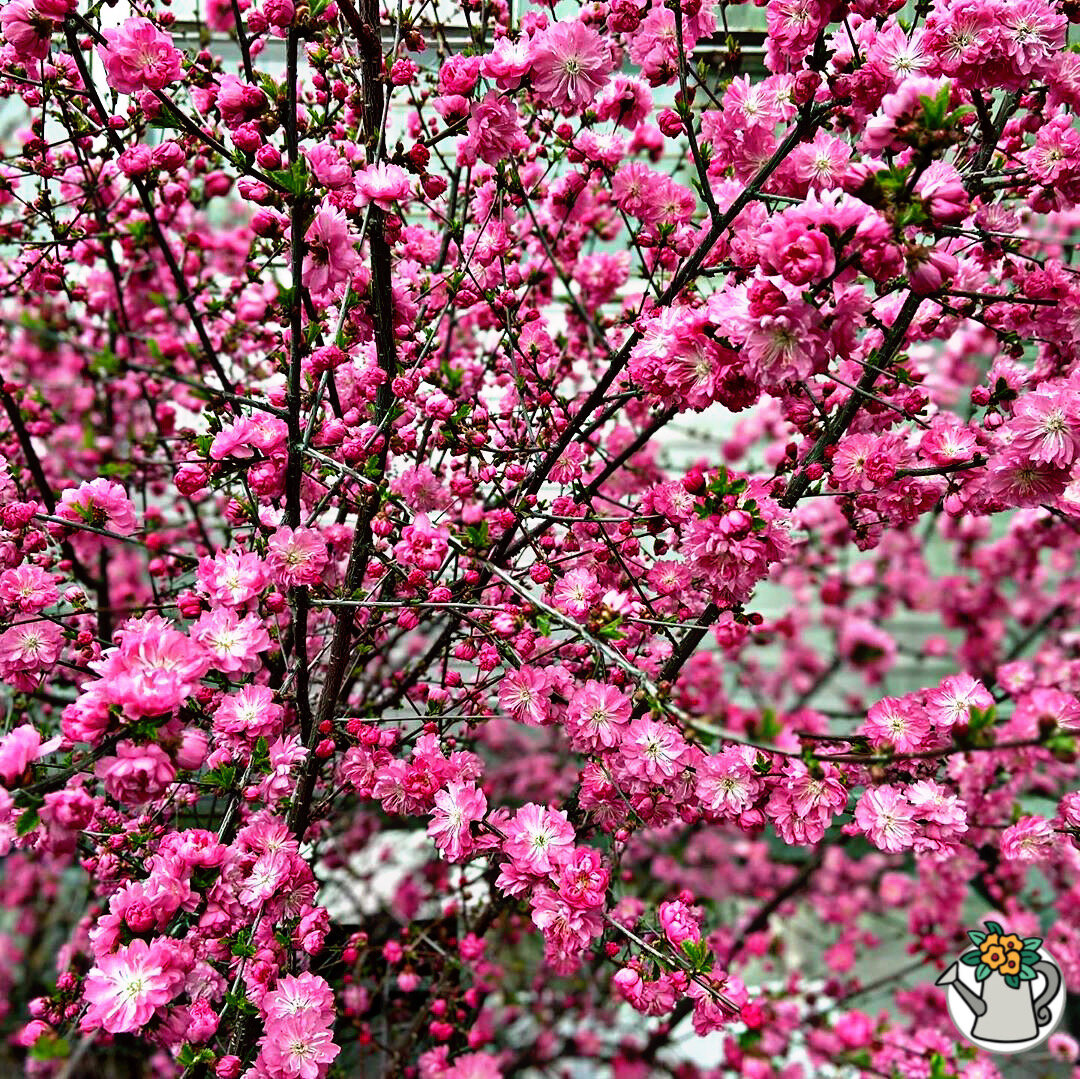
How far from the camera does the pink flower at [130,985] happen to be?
1.16 meters

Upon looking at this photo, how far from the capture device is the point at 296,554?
132 cm

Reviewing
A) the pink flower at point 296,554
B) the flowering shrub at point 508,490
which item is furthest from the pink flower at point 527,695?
the pink flower at point 296,554

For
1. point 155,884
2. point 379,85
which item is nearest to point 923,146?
point 379,85

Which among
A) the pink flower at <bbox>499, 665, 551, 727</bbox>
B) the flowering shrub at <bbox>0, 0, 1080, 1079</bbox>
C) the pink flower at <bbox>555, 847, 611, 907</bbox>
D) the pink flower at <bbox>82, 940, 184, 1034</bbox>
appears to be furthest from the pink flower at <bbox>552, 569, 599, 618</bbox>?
the pink flower at <bbox>82, 940, 184, 1034</bbox>

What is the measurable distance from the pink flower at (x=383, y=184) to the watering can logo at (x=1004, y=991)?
1.76m

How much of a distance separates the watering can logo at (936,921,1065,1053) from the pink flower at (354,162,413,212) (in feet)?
5.76

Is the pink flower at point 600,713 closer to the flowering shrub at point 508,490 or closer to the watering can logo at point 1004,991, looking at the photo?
the flowering shrub at point 508,490

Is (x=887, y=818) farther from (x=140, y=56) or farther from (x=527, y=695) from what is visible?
(x=140, y=56)

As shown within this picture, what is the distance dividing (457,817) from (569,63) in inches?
44.8

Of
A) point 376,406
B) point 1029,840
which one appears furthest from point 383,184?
point 1029,840

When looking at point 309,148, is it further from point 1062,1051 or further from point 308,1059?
point 1062,1051

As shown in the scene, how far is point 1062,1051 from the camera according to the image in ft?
8.90

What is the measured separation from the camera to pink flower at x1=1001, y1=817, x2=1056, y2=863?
4.95 feet

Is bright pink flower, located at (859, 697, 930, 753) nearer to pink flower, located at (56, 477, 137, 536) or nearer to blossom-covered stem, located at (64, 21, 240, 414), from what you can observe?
blossom-covered stem, located at (64, 21, 240, 414)
